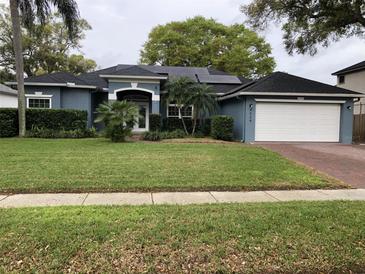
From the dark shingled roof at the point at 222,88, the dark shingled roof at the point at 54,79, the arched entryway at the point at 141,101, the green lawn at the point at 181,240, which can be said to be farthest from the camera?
the dark shingled roof at the point at 222,88

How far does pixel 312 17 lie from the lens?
17.6 m

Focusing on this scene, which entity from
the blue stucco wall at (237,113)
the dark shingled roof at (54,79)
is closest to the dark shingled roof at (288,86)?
the blue stucco wall at (237,113)

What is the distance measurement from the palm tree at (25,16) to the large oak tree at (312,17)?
9868 mm

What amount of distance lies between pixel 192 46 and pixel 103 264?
3759 centimetres

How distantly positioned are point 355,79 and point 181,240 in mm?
25476

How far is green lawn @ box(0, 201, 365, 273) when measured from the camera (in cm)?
345

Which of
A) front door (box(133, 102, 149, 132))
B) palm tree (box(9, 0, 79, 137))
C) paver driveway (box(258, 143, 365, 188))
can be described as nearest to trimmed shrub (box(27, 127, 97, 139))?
palm tree (box(9, 0, 79, 137))

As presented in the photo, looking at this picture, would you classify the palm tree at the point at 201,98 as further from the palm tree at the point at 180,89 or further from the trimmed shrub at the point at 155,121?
the trimmed shrub at the point at 155,121

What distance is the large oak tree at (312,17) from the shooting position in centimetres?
1659

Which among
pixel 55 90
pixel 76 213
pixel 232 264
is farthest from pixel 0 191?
pixel 55 90

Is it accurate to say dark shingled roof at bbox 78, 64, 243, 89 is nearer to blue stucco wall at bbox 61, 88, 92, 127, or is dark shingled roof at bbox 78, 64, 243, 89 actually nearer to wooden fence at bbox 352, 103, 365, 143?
blue stucco wall at bbox 61, 88, 92, 127

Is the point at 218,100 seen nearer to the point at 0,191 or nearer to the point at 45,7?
the point at 45,7

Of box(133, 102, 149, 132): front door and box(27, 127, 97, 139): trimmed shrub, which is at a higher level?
box(133, 102, 149, 132): front door

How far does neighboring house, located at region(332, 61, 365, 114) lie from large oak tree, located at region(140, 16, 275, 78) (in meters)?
13.1
